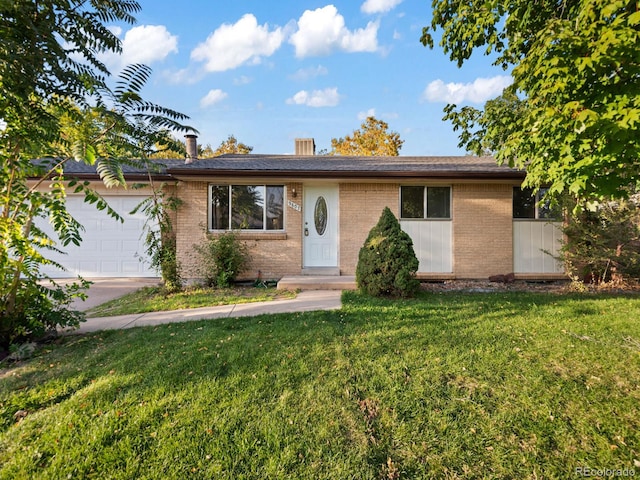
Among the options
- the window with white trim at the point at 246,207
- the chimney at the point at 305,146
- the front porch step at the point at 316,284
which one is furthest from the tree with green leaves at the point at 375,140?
the front porch step at the point at 316,284

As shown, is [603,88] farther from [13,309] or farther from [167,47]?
[167,47]

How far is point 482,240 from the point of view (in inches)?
327

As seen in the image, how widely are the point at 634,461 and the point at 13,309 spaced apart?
6.02m

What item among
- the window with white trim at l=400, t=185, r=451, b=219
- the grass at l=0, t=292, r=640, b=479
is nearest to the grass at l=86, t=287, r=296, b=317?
the grass at l=0, t=292, r=640, b=479

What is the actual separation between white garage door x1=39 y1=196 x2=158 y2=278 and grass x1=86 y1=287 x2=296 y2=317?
78.9 inches

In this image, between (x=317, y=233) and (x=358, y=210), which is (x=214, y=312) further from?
(x=358, y=210)

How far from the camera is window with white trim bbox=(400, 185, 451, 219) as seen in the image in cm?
845

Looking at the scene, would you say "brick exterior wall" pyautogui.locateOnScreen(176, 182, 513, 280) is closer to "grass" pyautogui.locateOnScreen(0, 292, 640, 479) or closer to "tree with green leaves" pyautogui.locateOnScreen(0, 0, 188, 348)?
"grass" pyautogui.locateOnScreen(0, 292, 640, 479)

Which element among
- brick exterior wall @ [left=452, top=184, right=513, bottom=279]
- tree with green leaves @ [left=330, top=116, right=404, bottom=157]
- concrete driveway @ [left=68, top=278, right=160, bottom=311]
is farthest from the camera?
tree with green leaves @ [left=330, top=116, right=404, bottom=157]

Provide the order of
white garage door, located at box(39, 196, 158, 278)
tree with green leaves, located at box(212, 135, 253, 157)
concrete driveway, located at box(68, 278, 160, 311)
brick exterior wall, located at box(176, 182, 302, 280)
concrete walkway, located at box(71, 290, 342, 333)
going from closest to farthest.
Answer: concrete walkway, located at box(71, 290, 342, 333) < concrete driveway, located at box(68, 278, 160, 311) < brick exterior wall, located at box(176, 182, 302, 280) < white garage door, located at box(39, 196, 158, 278) < tree with green leaves, located at box(212, 135, 253, 157)

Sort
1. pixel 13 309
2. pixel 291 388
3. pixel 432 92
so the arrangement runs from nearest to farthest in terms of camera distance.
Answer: pixel 291 388, pixel 13 309, pixel 432 92

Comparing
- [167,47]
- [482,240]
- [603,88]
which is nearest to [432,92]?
[482,240]

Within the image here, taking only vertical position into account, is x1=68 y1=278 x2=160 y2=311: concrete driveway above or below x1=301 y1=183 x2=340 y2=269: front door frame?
below

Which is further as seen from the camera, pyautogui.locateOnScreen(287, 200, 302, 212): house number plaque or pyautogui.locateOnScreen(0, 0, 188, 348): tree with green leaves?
pyautogui.locateOnScreen(287, 200, 302, 212): house number plaque
